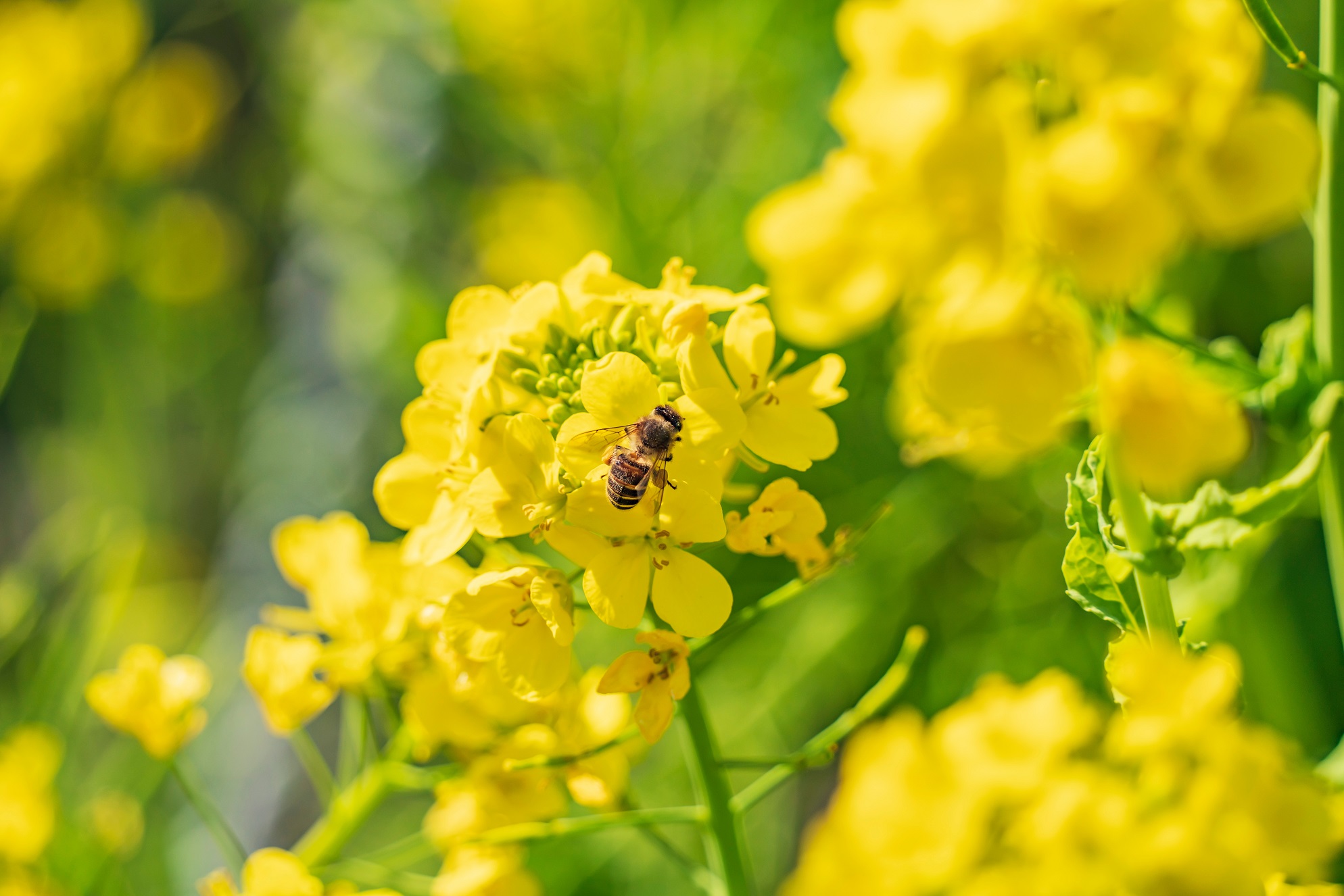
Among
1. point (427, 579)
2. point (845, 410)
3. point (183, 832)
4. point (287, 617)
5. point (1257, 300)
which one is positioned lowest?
point (183, 832)

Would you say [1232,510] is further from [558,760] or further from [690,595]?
[558,760]

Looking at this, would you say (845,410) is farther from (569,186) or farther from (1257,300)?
(569,186)

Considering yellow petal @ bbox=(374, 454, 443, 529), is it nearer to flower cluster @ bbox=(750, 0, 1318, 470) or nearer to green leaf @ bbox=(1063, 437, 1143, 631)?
flower cluster @ bbox=(750, 0, 1318, 470)

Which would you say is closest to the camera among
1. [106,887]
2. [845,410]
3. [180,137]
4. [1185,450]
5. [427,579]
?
[1185,450]

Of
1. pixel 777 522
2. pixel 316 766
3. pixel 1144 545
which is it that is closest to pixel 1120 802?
pixel 1144 545

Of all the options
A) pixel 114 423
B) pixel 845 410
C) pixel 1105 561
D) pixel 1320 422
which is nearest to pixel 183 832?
pixel 114 423

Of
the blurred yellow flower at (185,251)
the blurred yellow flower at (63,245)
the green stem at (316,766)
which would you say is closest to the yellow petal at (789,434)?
the green stem at (316,766)
